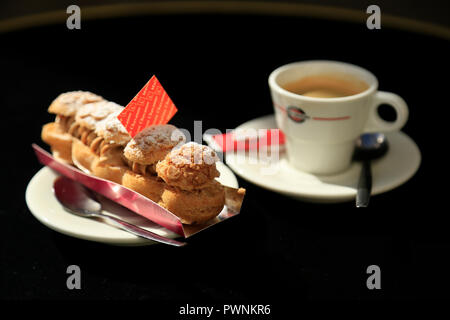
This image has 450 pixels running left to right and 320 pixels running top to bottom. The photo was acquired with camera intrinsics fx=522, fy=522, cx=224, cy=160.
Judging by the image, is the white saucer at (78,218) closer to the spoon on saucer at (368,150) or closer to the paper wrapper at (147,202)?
the paper wrapper at (147,202)

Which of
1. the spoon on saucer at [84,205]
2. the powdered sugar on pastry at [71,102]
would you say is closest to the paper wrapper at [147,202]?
the spoon on saucer at [84,205]

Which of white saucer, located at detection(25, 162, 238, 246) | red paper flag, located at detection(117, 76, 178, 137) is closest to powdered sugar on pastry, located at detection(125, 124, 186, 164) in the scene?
red paper flag, located at detection(117, 76, 178, 137)

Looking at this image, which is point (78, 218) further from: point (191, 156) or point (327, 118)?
point (327, 118)

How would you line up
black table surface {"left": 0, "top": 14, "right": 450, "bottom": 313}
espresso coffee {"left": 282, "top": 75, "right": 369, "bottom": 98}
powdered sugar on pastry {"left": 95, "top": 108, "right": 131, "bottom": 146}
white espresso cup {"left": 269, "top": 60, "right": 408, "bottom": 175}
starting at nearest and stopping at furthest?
black table surface {"left": 0, "top": 14, "right": 450, "bottom": 313} < powdered sugar on pastry {"left": 95, "top": 108, "right": 131, "bottom": 146} < white espresso cup {"left": 269, "top": 60, "right": 408, "bottom": 175} < espresso coffee {"left": 282, "top": 75, "right": 369, "bottom": 98}

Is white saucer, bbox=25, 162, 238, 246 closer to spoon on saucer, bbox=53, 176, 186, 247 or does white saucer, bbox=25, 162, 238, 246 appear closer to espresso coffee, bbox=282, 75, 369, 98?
spoon on saucer, bbox=53, 176, 186, 247

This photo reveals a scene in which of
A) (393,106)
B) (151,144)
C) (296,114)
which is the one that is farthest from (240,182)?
(393,106)
